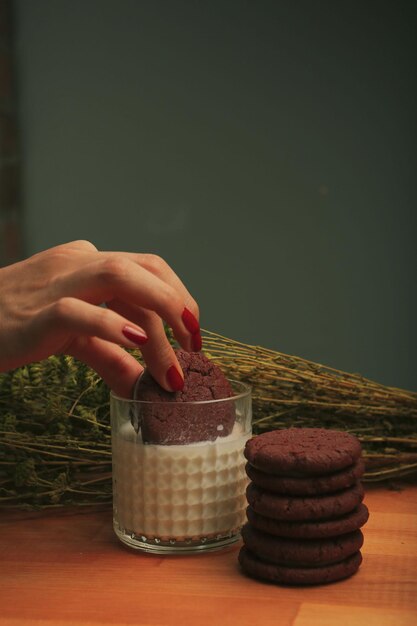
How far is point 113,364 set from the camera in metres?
1.09

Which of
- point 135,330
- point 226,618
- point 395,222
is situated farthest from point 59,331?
point 395,222

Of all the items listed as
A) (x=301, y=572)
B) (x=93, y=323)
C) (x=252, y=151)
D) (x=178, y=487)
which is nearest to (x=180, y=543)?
(x=178, y=487)

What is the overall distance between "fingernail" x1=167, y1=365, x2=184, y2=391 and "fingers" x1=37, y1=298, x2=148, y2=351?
7 centimetres

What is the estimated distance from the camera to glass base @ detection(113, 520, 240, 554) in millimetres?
1011

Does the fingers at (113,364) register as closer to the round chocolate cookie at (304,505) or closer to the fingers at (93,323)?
the fingers at (93,323)

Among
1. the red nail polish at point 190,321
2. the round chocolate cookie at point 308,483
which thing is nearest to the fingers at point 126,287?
the red nail polish at point 190,321

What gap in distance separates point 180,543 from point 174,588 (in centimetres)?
11

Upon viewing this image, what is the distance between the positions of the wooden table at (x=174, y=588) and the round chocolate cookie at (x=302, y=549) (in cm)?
3

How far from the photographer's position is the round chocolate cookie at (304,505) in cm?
89

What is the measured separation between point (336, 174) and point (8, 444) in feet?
5.30

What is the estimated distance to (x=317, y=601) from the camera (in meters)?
0.87

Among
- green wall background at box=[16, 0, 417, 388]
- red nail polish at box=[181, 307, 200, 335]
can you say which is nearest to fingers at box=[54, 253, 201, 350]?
red nail polish at box=[181, 307, 200, 335]

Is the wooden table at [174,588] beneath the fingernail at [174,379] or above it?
beneath

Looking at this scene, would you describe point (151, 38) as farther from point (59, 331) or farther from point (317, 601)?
point (317, 601)
